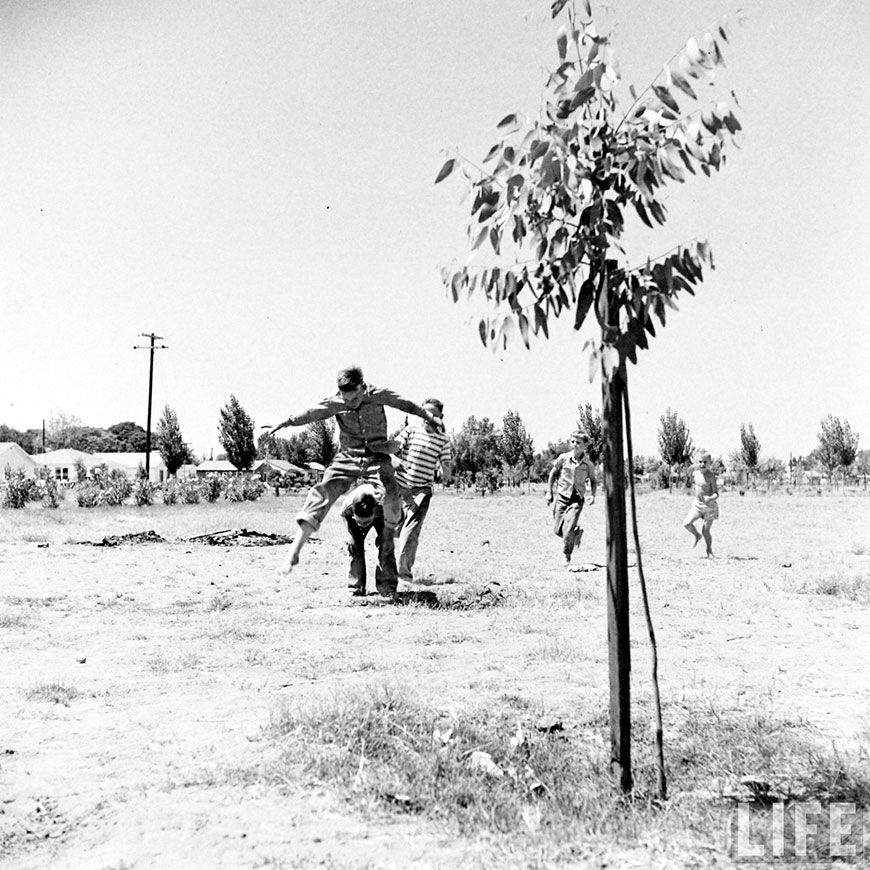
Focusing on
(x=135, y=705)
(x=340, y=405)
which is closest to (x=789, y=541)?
(x=340, y=405)

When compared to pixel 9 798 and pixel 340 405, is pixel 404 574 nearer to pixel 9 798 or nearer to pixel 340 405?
pixel 340 405

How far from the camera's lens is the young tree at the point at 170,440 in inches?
2431

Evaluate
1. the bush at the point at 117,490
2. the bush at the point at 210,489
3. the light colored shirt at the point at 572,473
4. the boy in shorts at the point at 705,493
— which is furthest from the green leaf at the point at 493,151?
the bush at the point at 210,489

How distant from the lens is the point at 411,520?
9.73 meters

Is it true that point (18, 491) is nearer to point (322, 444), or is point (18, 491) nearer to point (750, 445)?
point (322, 444)

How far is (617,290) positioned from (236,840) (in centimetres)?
242

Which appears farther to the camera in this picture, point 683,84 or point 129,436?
point 129,436

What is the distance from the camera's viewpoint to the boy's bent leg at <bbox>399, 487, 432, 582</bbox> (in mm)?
9524

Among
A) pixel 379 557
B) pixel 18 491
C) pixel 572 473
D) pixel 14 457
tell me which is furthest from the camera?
pixel 14 457

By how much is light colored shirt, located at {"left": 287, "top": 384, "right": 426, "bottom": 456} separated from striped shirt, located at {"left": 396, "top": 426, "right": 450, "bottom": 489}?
1.44 meters

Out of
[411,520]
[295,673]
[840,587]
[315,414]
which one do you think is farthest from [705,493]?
[295,673]

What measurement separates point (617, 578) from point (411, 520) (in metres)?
6.29

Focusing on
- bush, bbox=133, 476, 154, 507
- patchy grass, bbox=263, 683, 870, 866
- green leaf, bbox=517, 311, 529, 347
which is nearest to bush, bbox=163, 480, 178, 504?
bush, bbox=133, 476, 154, 507

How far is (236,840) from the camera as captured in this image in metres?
3.11
